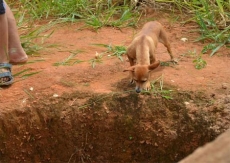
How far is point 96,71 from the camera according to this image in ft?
16.9

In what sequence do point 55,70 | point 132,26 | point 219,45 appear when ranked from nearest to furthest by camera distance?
1. point 55,70
2. point 219,45
3. point 132,26

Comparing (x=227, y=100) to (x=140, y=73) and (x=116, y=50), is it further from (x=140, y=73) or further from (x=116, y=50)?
(x=116, y=50)

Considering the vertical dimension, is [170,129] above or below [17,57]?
below

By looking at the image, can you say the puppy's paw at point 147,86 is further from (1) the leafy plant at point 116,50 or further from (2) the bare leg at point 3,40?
(2) the bare leg at point 3,40

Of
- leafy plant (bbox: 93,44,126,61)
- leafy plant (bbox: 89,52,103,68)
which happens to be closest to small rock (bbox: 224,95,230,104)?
leafy plant (bbox: 93,44,126,61)

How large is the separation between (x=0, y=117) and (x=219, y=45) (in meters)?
2.76

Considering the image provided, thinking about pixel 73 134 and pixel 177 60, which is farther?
pixel 177 60

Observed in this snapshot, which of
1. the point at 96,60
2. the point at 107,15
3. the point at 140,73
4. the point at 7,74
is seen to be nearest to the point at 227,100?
the point at 140,73

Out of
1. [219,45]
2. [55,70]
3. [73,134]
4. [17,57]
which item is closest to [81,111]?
[73,134]

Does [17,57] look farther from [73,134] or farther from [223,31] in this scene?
[223,31]

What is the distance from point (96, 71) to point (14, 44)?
92cm

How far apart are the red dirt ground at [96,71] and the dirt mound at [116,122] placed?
141mm

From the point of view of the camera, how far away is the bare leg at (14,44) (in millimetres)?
5031

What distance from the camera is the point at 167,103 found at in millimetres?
4656
